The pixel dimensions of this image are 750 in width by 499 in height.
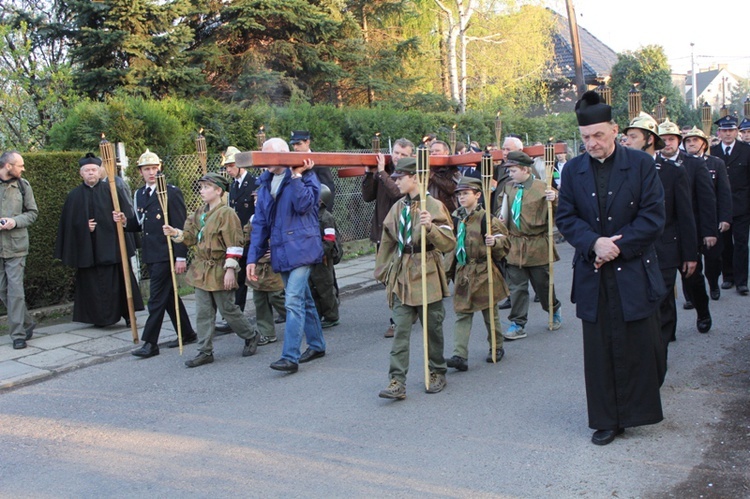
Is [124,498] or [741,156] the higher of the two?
[741,156]

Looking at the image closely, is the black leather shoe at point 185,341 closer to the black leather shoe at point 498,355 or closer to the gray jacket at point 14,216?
the gray jacket at point 14,216

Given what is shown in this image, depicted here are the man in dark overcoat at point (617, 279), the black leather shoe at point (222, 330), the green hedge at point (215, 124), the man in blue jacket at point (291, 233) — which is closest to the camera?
the man in dark overcoat at point (617, 279)

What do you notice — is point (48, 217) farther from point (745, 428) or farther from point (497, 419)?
point (745, 428)

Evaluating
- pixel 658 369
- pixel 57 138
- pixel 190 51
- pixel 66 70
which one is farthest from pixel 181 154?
pixel 658 369

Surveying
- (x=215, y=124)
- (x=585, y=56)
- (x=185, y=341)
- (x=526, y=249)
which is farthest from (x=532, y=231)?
(x=585, y=56)

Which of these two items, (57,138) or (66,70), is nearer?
(57,138)

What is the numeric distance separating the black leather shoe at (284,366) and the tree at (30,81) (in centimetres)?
931

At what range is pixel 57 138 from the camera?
10984mm

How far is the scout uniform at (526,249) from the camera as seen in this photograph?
26.0ft


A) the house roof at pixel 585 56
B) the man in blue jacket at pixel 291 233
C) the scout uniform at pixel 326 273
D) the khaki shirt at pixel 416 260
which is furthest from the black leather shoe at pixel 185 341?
the house roof at pixel 585 56

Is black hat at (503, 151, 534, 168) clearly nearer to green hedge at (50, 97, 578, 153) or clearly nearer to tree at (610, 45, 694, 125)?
green hedge at (50, 97, 578, 153)

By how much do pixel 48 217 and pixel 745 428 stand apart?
8469 millimetres

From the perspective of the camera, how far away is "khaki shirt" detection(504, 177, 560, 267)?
7.93 m

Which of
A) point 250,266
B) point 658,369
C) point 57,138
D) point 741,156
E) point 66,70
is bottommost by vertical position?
point 658,369
